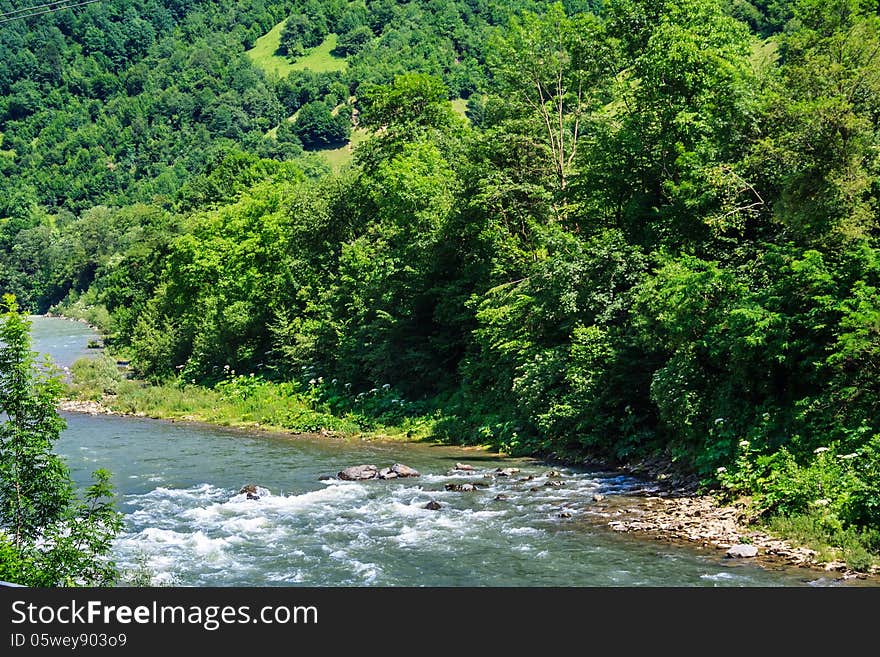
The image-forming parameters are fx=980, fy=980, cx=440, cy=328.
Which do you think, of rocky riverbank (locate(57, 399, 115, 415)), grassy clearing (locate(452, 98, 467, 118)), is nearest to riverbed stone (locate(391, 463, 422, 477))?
rocky riverbank (locate(57, 399, 115, 415))

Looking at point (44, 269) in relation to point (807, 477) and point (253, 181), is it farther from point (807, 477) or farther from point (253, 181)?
point (807, 477)

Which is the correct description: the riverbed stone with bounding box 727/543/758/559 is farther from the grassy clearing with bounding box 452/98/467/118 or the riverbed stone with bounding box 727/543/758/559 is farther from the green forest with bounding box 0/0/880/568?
the grassy clearing with bounding box 452/98/467/118

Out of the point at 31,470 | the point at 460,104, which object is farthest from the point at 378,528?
the point at 460,104

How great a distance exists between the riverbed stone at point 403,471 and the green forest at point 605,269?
15.7 ft

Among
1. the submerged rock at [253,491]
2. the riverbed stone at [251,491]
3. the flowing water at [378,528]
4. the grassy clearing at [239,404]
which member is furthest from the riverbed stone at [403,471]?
the grassy clearing at [239,404]

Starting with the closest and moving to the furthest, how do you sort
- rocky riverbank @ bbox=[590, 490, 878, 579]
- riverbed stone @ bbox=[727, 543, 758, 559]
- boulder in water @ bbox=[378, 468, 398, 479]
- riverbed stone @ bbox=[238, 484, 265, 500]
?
rocky riverbank @ bbox=[590, 490, 878, 579] < riverbed stone @ bbox=[727, 543, 758, 559] < riverbed stone @ bbox=[238, 484, 265, 500] < boulder in water @ bbox=[378, 468, 398, 479]

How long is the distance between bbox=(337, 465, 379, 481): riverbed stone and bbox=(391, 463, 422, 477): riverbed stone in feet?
1.90

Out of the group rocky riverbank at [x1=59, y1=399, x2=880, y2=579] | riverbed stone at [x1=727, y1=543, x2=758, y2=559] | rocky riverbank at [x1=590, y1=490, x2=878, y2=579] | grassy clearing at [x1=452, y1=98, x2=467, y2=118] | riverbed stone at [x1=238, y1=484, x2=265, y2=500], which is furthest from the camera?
grassy clearing at [x1=452, y1=98, x2=467, y2=118]

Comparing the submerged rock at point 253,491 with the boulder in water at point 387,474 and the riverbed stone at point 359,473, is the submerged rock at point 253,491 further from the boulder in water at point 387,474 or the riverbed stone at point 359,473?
the boulder in water at point 387,474

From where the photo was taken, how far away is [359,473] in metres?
30.9

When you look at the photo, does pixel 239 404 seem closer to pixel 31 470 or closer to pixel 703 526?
pixel 703 526

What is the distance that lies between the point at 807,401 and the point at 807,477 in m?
2.59

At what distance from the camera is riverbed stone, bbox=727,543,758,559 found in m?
19.4
